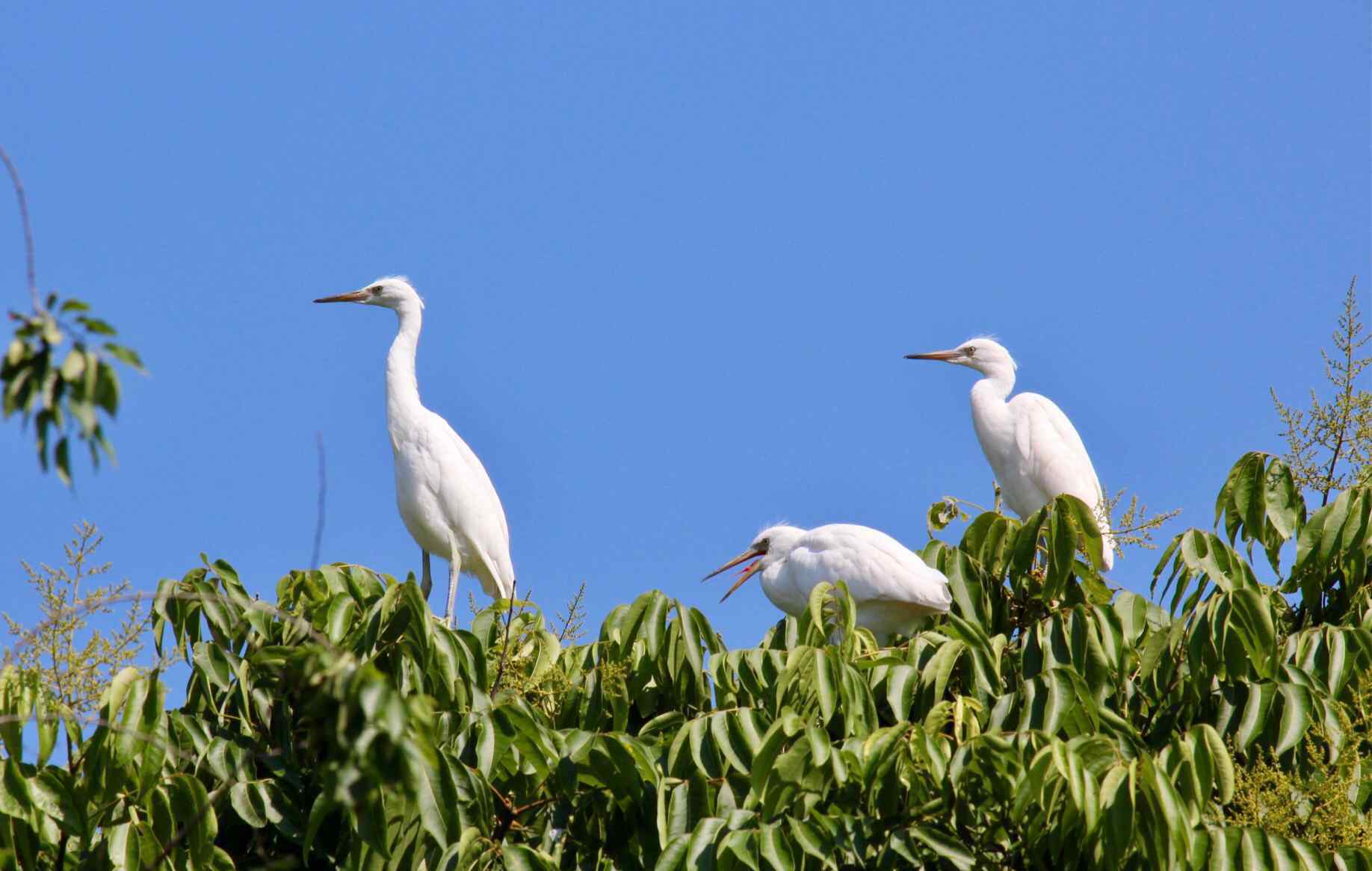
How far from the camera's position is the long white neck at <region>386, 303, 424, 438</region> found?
730 centimetres

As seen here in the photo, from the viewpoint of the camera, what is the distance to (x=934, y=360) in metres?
8.51

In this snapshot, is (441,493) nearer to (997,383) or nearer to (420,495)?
(420,495)

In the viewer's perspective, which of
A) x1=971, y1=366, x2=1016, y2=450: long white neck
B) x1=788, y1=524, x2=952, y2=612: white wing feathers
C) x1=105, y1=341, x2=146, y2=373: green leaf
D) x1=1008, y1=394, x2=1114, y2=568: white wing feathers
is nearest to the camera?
x1=105, y1=341, x2=146, y2=373: green leaf

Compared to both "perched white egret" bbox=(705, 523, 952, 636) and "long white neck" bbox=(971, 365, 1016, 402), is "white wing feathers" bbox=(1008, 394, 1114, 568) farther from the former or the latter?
"perched white egret" bbox=(705, 523, 952, 636)

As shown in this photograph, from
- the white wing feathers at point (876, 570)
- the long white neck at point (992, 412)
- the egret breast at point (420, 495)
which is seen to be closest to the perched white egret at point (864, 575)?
the white wing feathers at point (876, 570)

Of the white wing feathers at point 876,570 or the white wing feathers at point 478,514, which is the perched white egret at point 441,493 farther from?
the white wing feathers at point 876,570

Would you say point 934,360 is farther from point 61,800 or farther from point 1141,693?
point 61,800

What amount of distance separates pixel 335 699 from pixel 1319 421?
359 cm

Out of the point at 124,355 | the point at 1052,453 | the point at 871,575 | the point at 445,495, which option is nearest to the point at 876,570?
the point at 871,575

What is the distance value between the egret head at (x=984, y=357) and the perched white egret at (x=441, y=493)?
104 inches

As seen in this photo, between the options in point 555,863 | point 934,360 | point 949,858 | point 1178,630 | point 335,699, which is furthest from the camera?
point 934,360

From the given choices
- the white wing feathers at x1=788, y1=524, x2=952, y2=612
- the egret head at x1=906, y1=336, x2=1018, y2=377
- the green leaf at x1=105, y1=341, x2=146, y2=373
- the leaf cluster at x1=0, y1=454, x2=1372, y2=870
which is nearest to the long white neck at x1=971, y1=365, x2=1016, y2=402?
the egret head at x1=906, y1=336, x2=1018, y2=377

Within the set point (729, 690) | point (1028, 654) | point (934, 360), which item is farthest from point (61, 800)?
point (934, 360)

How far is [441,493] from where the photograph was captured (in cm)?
712
